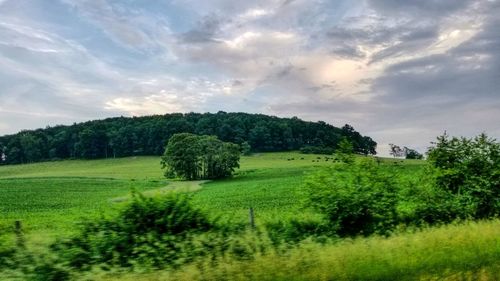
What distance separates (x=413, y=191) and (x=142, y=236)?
1155 cm

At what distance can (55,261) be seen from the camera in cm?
973

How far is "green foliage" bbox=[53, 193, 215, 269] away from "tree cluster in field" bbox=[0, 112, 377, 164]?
414 ft

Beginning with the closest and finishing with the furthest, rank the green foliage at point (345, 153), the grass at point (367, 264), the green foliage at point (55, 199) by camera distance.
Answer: the grass at point (367, 264)
the green foliage at point (345, 153)
the green foliage at point (55, 199)

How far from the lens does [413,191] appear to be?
755 inches

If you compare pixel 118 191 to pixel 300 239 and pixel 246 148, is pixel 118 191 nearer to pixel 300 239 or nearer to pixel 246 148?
pixel 300 239

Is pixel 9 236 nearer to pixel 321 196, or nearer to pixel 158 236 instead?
pixel 158 236

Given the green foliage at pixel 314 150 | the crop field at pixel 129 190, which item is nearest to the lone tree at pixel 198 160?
the crop field at pixel 129 190

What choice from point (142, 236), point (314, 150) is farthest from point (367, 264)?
point (314, 150)

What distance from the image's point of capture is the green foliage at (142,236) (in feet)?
35.0

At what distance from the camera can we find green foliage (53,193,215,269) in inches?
420

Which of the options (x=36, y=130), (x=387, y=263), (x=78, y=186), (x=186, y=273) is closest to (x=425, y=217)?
(x=387, y=263)

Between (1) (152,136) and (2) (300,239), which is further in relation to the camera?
(1) (152,136)

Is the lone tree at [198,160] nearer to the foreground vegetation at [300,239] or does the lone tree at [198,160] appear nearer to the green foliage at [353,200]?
the foreground vegetation at [300,239]

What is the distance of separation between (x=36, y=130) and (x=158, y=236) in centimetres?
17209
